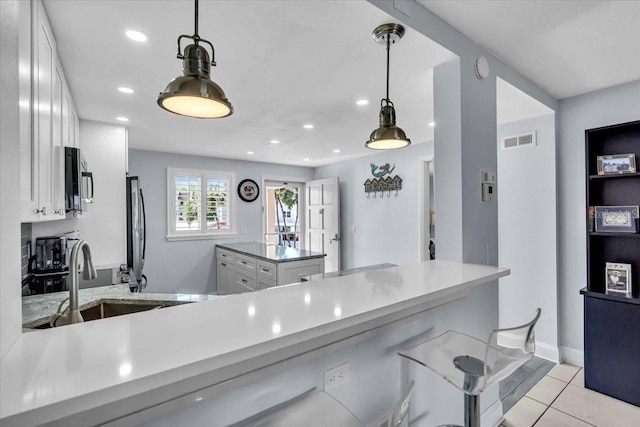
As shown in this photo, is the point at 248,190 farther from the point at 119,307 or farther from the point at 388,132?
the point at 388,132

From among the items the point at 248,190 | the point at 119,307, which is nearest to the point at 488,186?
the point at 119,307

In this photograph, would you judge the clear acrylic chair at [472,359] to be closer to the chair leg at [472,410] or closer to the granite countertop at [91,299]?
the chair leg at [472,410]

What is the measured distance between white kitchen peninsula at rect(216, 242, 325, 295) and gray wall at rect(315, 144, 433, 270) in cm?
146

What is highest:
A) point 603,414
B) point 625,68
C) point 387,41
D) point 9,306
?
point 625,68

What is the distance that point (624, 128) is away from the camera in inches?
96.3

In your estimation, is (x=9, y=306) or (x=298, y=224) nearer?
(x=9, y=306)

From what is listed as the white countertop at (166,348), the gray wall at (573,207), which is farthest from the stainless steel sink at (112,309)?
the gray wall at (573,207)

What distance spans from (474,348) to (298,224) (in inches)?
199

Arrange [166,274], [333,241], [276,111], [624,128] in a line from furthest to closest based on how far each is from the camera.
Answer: [333,241]
[166,274]
[276,111]
[624,128]

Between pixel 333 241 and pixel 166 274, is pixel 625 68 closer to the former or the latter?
pixel 333 241

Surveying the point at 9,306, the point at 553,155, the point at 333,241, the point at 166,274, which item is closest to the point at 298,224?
the point at 333,241

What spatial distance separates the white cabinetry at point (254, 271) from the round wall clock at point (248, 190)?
1.00m

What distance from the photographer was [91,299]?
1999mm

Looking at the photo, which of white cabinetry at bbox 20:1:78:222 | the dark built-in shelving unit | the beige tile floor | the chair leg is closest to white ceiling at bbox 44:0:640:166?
white cabinetry at bbox 20:1:78:222
